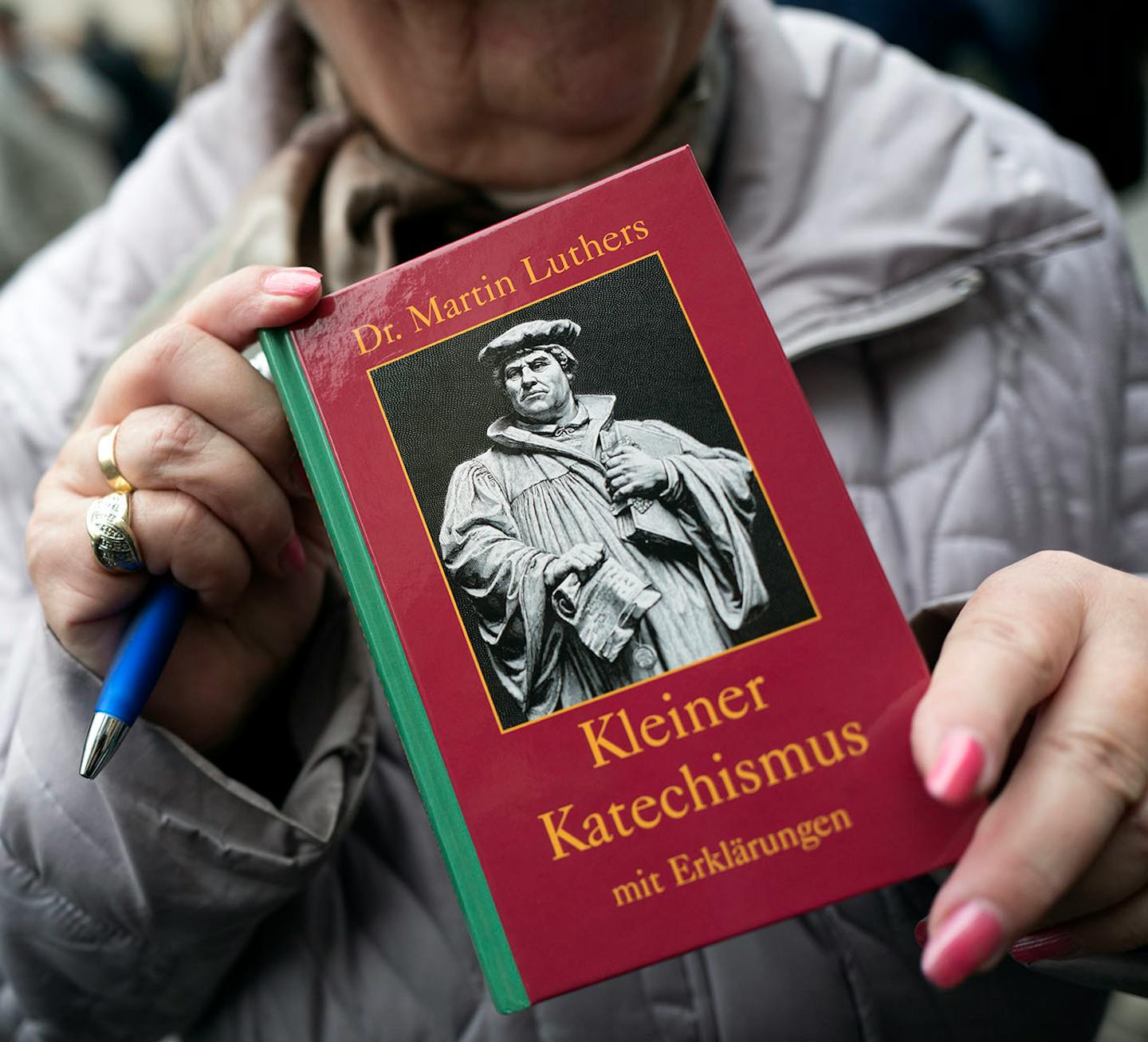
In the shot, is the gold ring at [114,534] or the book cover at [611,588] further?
the gold ring at [114,534]

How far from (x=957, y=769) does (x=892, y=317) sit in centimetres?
50

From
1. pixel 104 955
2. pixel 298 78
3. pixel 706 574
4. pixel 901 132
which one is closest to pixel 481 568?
pixel 706 574

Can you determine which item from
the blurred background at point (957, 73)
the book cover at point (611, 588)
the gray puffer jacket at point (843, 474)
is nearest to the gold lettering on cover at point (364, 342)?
the book cover at point (611, 588)

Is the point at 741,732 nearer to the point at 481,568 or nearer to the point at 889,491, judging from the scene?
the point at 481,568

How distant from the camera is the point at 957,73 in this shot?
A: 6.80 feet

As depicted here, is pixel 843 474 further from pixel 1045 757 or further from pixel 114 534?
pixel 114 534

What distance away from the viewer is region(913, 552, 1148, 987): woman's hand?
41 centimetres

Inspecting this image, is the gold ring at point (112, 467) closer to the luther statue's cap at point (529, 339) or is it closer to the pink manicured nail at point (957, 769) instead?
the luther statue's cap at point (529, 339)

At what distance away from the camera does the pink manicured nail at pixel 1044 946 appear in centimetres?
52

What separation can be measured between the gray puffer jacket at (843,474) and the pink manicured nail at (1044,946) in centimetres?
5

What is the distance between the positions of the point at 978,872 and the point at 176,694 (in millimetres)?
515

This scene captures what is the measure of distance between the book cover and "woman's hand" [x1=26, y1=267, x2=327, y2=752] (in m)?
0.06

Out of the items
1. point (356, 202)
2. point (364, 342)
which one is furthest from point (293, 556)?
point (356, 202)

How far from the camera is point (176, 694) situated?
2.12 feet
